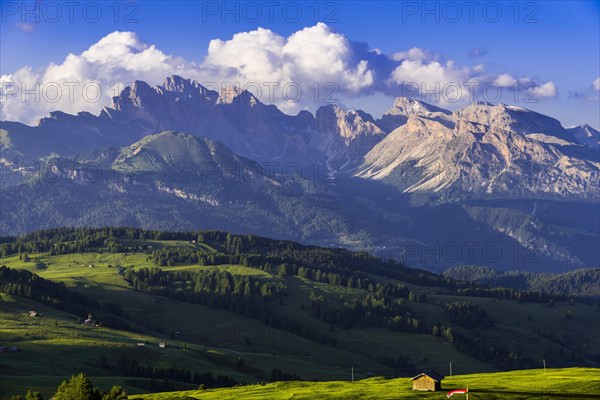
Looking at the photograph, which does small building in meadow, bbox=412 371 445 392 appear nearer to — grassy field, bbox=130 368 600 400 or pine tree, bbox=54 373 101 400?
grassy field, bbox=130 368 600 400

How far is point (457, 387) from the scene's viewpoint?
14788cm

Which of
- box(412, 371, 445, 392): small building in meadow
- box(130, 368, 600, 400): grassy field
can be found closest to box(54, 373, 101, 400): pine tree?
box(130, 368, 600, 400): grassy field

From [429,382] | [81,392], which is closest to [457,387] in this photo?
[429,382]

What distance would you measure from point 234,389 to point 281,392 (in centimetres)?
1656

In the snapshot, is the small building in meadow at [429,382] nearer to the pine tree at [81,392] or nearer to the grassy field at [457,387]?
the grassy field at [457,387]

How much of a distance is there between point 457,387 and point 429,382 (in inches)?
223

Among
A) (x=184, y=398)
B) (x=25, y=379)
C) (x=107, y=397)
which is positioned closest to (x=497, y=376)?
(x=184, y=398)

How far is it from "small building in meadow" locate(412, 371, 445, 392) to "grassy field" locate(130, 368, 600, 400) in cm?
156

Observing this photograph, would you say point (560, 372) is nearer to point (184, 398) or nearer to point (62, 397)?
point (184, 398)

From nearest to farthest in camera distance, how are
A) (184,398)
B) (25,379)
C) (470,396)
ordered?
(470,396), (184,398), (25,379)

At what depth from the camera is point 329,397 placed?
139 meters

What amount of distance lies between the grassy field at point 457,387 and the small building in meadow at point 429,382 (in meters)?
1.56

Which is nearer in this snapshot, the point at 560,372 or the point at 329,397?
the point at 329,397

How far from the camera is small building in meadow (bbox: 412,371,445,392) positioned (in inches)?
5679
